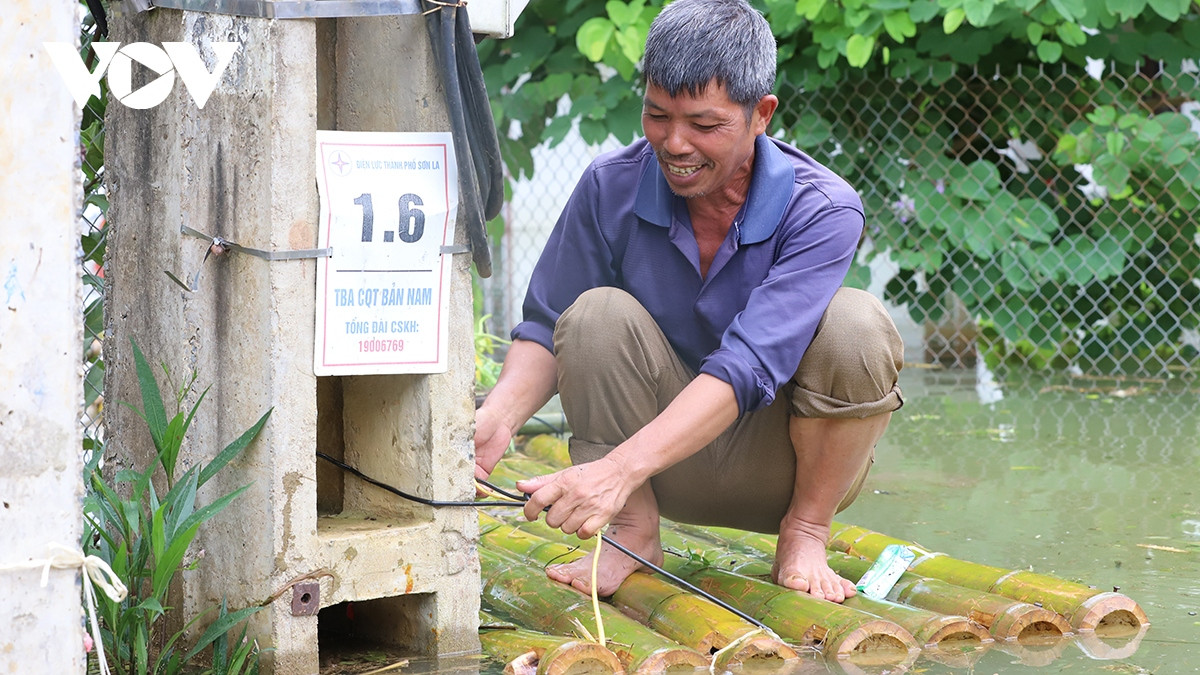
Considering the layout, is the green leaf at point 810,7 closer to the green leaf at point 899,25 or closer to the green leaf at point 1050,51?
the green leaf at point 899,25

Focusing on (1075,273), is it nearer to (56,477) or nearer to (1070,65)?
(1070,65)

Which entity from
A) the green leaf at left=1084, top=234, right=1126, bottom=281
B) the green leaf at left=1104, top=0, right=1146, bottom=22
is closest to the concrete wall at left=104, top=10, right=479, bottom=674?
the green leaf at left=1104, top=0, right=1146, bottom=22

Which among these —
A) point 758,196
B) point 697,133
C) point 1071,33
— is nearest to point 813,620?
point 758,196

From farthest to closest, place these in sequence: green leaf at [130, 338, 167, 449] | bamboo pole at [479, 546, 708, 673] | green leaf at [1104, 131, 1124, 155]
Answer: green leaf at [1104, 131, 1124, 155] → bamboo pole at [479, 546, 708, 673] → green leaf at [130, 338, 167, 449]

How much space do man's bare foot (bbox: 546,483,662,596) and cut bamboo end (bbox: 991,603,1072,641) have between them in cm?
69

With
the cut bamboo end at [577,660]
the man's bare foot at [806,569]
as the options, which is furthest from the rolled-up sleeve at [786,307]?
the cut bamboo end at [577,660]

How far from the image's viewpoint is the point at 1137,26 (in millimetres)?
5867

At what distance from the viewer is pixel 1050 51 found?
5.59 metres

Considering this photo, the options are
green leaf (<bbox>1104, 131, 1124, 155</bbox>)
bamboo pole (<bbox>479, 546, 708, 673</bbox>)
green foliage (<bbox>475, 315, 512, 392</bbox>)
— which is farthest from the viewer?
green leaf (<bbox>1104, 131, 1124, 155</bbox>)

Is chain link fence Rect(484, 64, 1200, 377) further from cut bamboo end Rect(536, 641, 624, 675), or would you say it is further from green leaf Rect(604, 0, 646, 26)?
cut bamboo end Rect(536, 641, 624, 675)

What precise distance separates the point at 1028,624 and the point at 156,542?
155cm

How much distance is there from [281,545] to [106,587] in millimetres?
492

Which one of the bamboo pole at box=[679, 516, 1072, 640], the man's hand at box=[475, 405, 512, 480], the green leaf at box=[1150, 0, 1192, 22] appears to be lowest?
the bamboo pole at box=[679, 516, 1072, 640]

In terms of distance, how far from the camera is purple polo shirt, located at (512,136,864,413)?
251 centimetres
